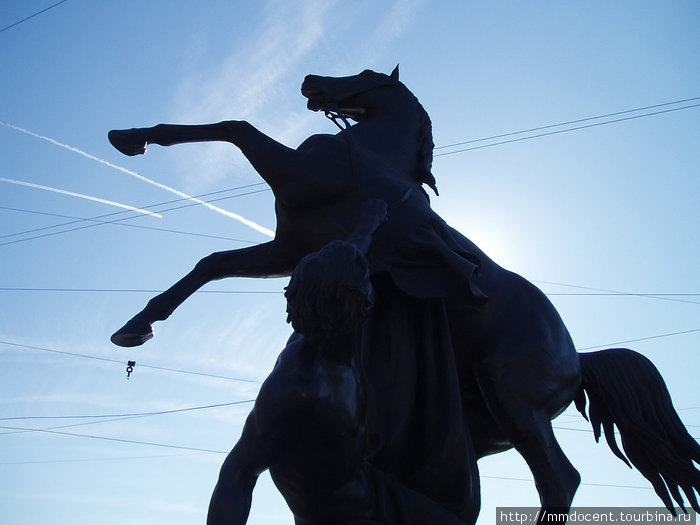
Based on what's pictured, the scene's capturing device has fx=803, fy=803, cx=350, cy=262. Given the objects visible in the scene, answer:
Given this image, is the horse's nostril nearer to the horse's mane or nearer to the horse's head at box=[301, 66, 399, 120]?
the horse's head at box=[301, 66, 399, 120]

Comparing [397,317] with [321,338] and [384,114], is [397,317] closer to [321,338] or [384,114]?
[321,338]

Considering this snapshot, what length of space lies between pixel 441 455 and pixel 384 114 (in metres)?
2.11

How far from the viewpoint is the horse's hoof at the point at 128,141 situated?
13.2ft

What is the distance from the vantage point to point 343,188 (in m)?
4.09

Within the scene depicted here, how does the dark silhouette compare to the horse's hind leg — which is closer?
the dark silhouette

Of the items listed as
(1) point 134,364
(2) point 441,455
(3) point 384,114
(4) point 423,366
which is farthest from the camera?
(1) point 134,364

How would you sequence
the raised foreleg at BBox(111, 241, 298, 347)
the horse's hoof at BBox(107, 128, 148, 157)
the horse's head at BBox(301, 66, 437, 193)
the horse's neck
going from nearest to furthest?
1. the horse's hoof at BBox(107, 128, 148, 157)
2. the raised foreleg at BBox(111, 241, 298, 347)
3. the horse's neck
4. the horse's head at BBox(301, 66, 437, 193)

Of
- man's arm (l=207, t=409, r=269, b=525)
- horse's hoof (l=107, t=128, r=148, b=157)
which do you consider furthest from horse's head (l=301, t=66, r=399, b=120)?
man's arm (l=207, t=409, r=269, b=525)

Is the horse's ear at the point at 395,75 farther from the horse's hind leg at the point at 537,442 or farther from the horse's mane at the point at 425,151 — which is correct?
the horse's hind leg at the point at 537,442

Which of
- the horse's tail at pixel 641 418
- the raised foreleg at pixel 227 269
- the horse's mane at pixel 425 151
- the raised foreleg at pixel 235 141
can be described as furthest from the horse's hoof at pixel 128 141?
the horse's tail at pixel 641 418

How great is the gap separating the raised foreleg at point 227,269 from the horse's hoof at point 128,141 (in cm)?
70

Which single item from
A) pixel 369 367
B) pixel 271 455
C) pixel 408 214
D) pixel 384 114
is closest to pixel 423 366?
pixel 369 367

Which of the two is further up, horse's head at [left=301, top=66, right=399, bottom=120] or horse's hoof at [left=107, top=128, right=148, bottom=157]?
horse's head at [left=301, top=66, right=399, bottom=120]

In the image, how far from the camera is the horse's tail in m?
3.89
